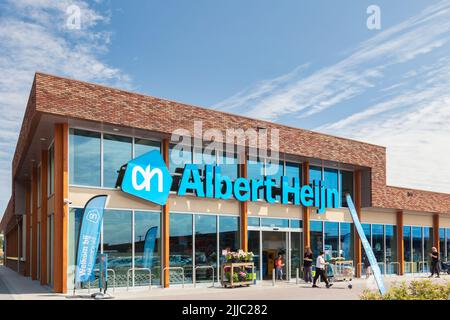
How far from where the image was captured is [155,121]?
64.9ft

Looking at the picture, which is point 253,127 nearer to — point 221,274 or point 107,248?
point 221,274

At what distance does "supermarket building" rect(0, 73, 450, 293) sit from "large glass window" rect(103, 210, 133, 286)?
36 mm

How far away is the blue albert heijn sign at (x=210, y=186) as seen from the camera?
19.7 m

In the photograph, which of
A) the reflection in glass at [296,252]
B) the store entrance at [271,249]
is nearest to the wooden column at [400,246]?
the reflection in glass at [296,252]

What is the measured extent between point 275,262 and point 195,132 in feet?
24.3

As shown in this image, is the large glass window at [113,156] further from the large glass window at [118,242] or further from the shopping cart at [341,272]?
the shopping cart at [341,272]

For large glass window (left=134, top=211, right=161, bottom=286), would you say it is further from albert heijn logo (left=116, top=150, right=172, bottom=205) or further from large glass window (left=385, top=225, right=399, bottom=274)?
large glass window (left=385, top=225, right=399, bottom=274)

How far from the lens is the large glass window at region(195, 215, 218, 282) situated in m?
21.4

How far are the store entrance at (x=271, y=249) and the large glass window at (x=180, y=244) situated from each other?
170 inches

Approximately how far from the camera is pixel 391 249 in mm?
31562

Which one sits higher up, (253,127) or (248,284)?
(253,127)

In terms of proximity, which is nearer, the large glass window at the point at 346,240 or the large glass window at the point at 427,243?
the large glass window at the point at 346,240
